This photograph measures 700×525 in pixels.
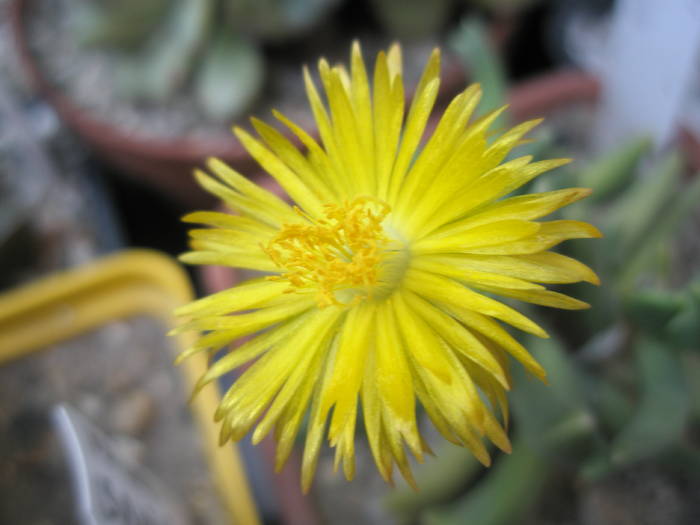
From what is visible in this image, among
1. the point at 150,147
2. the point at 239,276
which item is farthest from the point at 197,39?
the point at 239,276

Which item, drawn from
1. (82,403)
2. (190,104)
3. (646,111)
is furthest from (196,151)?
(646,111)

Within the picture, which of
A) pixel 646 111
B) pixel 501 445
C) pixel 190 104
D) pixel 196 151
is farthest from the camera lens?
pixel 190 104

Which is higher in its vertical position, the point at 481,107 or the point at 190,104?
the point at 190,104

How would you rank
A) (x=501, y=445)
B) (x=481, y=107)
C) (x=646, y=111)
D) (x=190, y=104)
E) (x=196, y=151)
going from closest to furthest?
(x=501, y=445), (x=481, y=107), (x=646, y=111), (x=196, y=151), (x=190, y=104)

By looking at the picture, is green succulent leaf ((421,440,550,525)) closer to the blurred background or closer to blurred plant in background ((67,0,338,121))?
the blurred background

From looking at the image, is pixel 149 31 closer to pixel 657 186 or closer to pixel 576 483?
pixel 657 186

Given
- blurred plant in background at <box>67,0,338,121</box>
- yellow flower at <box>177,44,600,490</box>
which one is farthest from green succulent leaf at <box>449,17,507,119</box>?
blurred plant in background at <box>67,0,338,121</box>

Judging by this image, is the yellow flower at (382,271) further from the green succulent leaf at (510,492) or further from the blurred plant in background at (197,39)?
the blurred plant in background at (197,39)

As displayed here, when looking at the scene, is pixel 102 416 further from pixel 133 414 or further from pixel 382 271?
pixel 382 271
